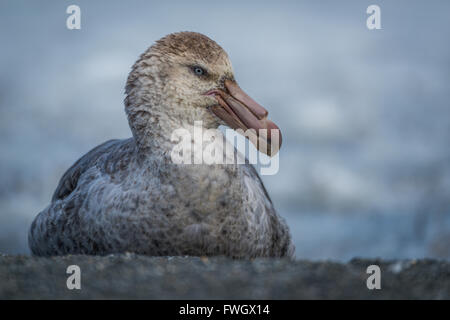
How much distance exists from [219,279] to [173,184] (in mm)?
1520

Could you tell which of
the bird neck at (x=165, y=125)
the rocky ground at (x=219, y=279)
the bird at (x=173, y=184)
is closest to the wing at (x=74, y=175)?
the bird at (x=173, y=184)

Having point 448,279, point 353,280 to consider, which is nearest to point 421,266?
point 448,279

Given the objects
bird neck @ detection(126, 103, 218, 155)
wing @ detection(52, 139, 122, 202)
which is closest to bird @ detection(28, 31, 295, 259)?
bird neck @ detection(126, 103, 218, 155)

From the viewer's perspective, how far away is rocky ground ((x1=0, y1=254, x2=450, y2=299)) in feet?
12.0

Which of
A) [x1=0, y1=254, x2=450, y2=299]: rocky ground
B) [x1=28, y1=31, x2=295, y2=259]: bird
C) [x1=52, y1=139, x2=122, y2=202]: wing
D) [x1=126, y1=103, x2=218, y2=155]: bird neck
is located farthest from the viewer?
[x1=52, y1=139, x2=122, y2=202]: wing

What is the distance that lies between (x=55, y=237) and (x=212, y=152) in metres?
1.91

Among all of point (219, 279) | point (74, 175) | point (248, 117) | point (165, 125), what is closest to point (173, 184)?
point (165, 125)

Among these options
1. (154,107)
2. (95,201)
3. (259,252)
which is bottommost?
(259,252)

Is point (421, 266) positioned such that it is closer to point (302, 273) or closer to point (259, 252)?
point (302, 273)

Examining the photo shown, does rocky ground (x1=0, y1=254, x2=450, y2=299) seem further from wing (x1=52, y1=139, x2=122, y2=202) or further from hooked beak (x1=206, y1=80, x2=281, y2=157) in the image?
wing (x1=52, y1=139, x2=122, y2=202)

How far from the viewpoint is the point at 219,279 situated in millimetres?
3865

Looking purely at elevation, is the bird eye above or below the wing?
above

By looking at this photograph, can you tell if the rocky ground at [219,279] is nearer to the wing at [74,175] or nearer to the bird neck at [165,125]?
the bird neck at [165,125]

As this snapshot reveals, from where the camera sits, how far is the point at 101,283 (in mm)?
3912
